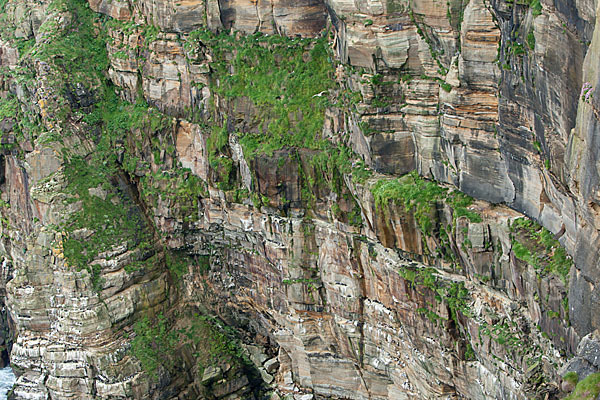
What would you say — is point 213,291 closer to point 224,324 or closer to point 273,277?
point 224,324

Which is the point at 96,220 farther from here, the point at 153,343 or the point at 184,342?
the point at 184,342

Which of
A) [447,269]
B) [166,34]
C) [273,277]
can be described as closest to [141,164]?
[166,34]

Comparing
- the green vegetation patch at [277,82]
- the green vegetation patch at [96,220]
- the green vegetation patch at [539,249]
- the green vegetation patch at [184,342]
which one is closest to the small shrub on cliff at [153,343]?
the green vegetation patch at [184,342]

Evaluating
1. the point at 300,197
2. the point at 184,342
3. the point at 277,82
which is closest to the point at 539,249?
the point at 300,197

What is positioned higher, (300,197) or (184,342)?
(300,197)

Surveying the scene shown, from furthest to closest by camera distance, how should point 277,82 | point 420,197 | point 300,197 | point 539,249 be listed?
point 277,82
point 300,197
point 420,197
point 539,249

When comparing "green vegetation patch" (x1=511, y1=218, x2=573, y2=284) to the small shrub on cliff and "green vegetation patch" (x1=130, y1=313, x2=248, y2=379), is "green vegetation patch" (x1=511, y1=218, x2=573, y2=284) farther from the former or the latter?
A: the small shrub on cliff

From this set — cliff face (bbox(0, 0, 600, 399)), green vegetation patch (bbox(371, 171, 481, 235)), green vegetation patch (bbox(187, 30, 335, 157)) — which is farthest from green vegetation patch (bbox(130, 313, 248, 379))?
green vegetation patch (bbox(371, 171, 481, 235))
